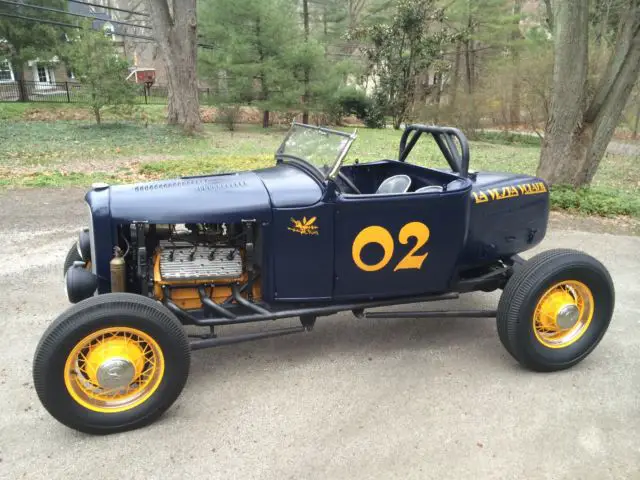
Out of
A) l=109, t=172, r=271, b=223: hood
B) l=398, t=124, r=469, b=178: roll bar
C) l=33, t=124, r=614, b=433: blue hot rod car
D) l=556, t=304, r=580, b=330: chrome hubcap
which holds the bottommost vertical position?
l=556, t=304, r=580, b=330: chrome hubcap

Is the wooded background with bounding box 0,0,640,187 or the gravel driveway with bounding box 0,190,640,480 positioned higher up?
the wooded background with bounding box 0,0,640,187

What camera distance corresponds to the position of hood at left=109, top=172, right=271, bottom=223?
10.3 feet

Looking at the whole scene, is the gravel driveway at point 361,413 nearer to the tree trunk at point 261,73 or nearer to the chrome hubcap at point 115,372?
the chrome hubcap at point 115,372

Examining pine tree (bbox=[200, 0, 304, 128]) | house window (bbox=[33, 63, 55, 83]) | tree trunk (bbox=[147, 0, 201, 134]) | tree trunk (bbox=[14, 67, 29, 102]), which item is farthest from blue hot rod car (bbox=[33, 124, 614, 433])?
house window (bbox=[33, 63, 55, 83])

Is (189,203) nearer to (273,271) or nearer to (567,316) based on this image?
(273,271)

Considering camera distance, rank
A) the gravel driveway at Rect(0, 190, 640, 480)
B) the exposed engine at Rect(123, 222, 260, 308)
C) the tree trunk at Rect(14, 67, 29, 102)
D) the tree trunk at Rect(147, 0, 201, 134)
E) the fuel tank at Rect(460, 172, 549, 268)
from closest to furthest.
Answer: the gravel driveway at Rect(0, 190, 640, 480), the exposed engine at Rect(123, 222, 260, 308), the fuel tank at Rect(460, 172, 549, 268), the tree trunk at Rect(147, 0, 201, 134), the tree trunk at Rect(14, 67, 29, 102)

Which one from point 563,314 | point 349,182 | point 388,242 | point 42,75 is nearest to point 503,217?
point 563,314

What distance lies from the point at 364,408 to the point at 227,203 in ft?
5.06

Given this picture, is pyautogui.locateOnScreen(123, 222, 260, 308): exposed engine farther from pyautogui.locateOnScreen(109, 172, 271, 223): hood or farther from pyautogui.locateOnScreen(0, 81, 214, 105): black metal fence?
pyautogui.locateOnScreen(0, 81, 214, 105): black metal fence

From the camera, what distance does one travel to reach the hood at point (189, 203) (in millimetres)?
3154

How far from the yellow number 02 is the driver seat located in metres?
0.65

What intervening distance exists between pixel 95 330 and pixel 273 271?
3.71ft

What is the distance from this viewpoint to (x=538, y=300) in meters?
3.46

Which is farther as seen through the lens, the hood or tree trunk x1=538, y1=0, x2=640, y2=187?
tree trunk x1=538, y1=0, x2=640, y2=187
